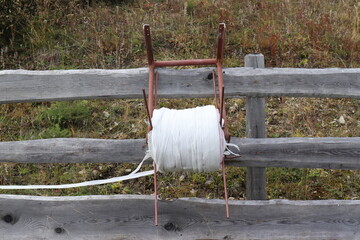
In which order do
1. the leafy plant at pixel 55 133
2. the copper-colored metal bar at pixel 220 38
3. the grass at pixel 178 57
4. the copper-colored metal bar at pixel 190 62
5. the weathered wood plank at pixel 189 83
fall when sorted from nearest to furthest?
the copper-colored metal bar at pixel 220 38 < the copper-colored metal bar at pixel 190 62 < the weathered wood plank at pixel 189 83 < the grass at pixel 178 57 < the leafy plant at pixel 55 133

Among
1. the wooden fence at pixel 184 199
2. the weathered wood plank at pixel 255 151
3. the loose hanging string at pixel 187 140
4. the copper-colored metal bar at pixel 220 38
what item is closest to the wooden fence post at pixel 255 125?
the wooden fence at pixel 184 199

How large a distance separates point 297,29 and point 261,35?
0.67 metres

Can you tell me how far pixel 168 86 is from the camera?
312 centimetres

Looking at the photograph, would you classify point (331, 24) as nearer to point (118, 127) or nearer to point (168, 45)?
point (168, 45)

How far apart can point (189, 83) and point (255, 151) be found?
673mm

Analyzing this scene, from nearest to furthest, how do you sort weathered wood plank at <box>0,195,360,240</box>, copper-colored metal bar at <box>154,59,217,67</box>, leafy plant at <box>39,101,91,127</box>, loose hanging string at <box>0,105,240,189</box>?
loose hanging string at <box>0,105,240,189</box>
copper-colored metal bar at <box>154,59,217,67</box>
weathered wood plank at <box>0,195,360,240</box>
leafy plant at <box>39,101,91,127</box>

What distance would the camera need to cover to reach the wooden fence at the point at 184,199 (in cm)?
311

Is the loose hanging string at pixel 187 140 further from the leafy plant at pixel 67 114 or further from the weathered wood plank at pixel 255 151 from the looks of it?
the leafy plant at pixel 67 114

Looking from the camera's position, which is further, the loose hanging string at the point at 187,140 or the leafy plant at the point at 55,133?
the leafy plant at the point at 55,133

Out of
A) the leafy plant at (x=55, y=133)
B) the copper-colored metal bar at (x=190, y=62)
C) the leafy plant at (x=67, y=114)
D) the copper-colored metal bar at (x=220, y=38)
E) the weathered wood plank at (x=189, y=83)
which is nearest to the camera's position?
the copper-colored metal bar at (x=220, y=38)

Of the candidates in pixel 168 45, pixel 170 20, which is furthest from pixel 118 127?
pixel 170 20

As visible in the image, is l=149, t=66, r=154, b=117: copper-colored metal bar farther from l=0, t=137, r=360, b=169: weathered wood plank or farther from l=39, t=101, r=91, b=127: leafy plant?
l=39, t=101, r=91, b=127: leafy plant

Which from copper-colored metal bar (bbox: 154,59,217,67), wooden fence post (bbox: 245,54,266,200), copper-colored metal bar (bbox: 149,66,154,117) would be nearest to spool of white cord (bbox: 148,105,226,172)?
copper-colored metal bar (bbox: 149,66,154,117)

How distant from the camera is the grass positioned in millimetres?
4473
